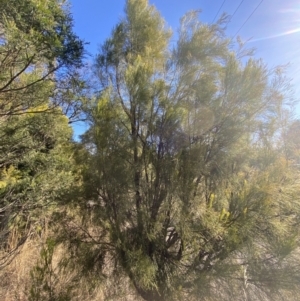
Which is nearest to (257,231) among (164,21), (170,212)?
(170,212)

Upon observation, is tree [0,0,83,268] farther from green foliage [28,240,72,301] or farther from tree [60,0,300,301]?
green foliage [28,240,72,301]

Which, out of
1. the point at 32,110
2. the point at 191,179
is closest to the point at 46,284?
the point at 191,179

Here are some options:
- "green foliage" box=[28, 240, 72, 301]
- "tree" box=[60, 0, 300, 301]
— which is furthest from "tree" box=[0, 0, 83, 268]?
"green foliage" box=[28, 240, 72, 301]

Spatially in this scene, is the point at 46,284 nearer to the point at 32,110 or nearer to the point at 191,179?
the point at 191,179

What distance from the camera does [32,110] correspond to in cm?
251

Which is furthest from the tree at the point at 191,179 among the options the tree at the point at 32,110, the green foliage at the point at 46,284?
the tree at the point at 32,110

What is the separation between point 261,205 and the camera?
4.96ft

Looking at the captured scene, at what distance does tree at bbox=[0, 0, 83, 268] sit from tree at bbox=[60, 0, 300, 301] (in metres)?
0.64

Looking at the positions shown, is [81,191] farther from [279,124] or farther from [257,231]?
[279,124]

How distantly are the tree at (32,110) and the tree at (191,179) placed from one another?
0.64 m

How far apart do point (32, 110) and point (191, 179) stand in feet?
7.61

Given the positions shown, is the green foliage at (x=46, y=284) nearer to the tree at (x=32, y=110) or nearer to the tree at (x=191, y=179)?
the tree at (x=191, y=179)

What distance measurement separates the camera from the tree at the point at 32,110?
1.74 metres

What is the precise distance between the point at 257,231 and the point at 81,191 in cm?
186
